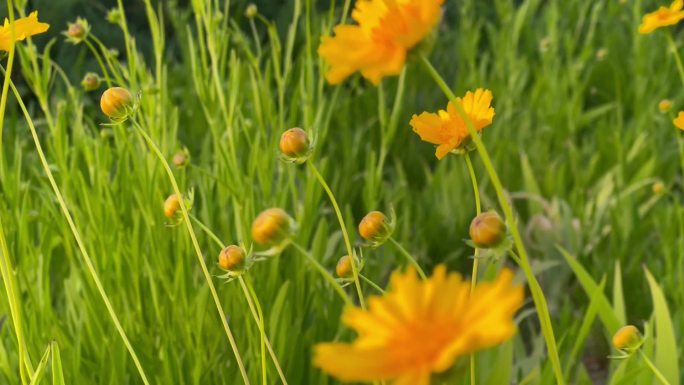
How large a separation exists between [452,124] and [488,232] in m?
0.12

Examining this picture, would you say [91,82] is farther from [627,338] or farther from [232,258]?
[627,338]

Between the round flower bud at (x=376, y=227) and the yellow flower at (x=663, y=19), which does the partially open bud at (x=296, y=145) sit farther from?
the yellow flower at (x=663, y=19)

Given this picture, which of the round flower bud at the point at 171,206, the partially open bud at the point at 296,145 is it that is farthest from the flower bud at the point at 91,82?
the partially open bud at the point at 296,145

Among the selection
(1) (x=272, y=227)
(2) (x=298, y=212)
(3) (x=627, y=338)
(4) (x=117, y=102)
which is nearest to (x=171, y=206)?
(4) (x=117, y=102)

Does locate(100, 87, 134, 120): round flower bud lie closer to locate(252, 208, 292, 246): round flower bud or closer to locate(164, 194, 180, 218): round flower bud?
locate(164, 194, 180, 218): round flower bud

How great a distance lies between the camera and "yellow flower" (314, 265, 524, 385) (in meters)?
0.27

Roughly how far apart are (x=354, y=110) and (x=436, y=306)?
155 centimetres

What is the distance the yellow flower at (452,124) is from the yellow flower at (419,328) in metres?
0.22

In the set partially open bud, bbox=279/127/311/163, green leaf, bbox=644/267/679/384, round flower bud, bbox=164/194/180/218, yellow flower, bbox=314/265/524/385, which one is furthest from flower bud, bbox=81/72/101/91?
yellow flower, bbox=314/265/524/385

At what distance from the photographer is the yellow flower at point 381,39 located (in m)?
0.34

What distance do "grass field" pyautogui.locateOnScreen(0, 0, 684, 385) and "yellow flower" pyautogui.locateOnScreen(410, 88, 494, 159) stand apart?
1cm

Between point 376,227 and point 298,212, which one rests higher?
point 376,227

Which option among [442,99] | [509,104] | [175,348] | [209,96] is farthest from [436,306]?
[442,99]

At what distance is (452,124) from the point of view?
1.66 ft
